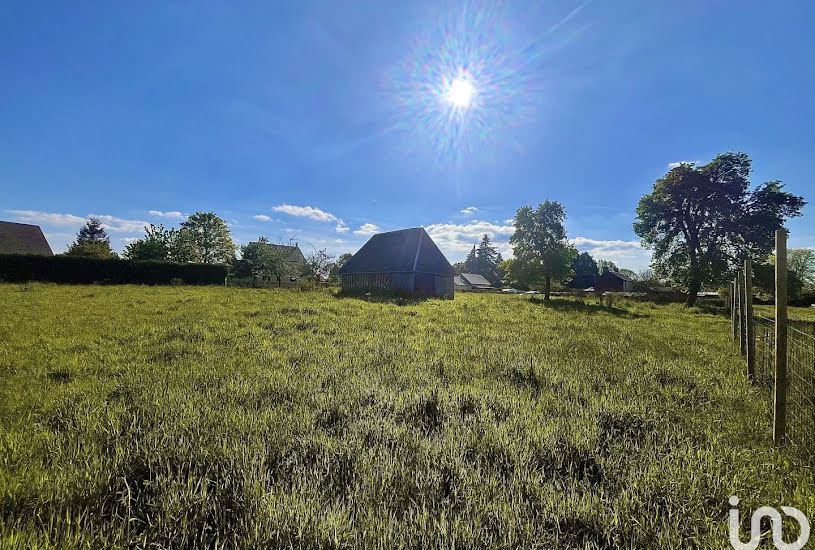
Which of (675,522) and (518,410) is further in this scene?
(518,410)

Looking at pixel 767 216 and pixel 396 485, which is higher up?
pixel 767 216

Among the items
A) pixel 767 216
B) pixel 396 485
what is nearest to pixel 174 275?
pixel 396 485

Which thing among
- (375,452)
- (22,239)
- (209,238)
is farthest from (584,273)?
(22,239)

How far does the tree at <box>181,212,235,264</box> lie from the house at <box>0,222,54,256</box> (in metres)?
16.6

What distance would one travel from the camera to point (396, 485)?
258 cm

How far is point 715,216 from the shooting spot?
2809 centimetres

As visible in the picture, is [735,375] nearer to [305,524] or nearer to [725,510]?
[725,510]

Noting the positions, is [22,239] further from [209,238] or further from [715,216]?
[715,216]

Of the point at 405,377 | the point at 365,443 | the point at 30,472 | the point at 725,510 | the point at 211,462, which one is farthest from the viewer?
the point at 405,377

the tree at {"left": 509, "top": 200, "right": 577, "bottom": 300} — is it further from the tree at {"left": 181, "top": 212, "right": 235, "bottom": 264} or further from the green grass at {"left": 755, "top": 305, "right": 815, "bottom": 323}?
the tree at {"left": 181, "top": 212, "right": 235, "bottom": 264}

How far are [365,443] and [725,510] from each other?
Result: 2.74 m

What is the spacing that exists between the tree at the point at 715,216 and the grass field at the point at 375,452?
28.0 m

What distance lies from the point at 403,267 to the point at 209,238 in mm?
45507

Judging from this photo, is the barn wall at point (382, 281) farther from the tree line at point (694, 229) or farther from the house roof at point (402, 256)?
the tree line at point (694, 229)
